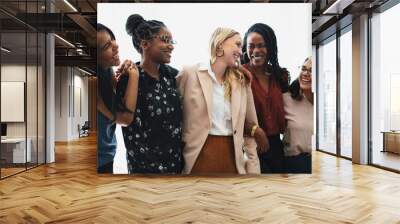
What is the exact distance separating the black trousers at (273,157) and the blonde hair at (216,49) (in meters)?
1.07

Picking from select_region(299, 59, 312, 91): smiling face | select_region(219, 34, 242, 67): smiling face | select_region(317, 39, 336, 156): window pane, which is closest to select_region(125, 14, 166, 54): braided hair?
select_region(219, 34, 242, 67): smiling face

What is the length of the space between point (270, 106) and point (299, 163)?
42.8 inches

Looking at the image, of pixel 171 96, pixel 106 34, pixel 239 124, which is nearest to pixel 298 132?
pixel 239 124

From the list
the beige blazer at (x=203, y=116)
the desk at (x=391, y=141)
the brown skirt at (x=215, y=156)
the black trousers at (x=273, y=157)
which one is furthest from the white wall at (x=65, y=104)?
the desk at (x=391, y=141)

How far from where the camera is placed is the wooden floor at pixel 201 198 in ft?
13.2

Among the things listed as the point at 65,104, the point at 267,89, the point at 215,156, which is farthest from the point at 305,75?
the point at 65,104

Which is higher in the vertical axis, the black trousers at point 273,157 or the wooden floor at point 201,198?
the black trousers at point 273,157

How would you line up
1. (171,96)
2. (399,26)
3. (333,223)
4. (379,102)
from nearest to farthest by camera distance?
1. (333,223)
2. (171,96)
3. (399,26)
4. (379,102)

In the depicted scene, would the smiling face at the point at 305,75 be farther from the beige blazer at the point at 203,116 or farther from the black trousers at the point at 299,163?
the black trousers at the point at 299,163

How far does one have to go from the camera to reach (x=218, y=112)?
639 centimetres

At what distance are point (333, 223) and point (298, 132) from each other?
2.91 m

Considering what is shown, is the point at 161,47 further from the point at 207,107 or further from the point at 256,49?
the point at 256,49

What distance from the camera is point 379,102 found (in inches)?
309

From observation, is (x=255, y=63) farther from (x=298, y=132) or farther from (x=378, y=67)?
(x=378, y=67)
